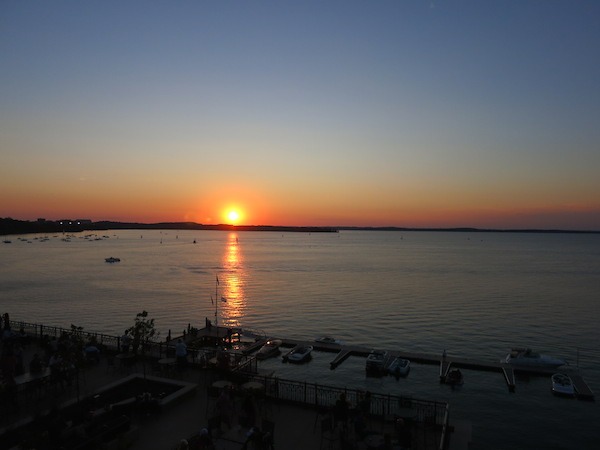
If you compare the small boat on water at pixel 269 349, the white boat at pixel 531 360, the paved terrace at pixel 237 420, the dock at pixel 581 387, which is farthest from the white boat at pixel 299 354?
the dock at pixel 581 387

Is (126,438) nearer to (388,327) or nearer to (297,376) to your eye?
(297,376)

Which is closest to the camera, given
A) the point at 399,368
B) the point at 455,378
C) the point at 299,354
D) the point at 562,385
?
the point at 562,385

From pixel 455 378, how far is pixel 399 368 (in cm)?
421

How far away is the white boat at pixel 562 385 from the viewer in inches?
1267

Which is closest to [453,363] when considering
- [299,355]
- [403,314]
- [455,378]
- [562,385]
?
[455,378]

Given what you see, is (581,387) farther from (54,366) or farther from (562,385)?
(54,366)

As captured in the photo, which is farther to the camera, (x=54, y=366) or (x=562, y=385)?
(x=562, y=385)

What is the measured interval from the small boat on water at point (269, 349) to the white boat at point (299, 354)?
→ 164cm

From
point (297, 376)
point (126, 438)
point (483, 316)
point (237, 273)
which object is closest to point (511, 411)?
point (297, 376)

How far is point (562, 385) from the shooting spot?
32.8 meters

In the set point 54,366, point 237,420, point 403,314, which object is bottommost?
point 403,314

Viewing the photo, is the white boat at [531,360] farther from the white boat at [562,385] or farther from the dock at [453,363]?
the white boat at [562,385]

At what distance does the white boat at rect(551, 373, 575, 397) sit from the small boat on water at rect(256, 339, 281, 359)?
2227 cm

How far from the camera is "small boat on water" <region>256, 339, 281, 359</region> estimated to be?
3988cm
